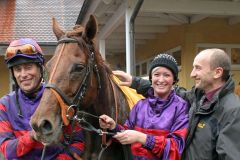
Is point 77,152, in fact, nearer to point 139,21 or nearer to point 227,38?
point 139,21

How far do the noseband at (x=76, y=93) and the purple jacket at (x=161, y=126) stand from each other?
0.45 m

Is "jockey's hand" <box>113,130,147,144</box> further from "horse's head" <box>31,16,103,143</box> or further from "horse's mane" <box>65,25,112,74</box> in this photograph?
"horse's mane" <box>65,25,112,74</box>

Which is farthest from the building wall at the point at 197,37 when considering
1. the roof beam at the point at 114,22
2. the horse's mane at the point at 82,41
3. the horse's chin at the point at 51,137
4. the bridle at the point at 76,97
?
the horse's chin at the point at 51,137

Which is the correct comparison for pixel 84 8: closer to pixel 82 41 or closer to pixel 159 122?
pixel 82 41

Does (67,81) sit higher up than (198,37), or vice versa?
(198,37)

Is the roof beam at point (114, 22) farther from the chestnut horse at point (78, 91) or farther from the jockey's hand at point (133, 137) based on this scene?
the jockey's hand at point (133, 137)

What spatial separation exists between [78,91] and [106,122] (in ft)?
1.18

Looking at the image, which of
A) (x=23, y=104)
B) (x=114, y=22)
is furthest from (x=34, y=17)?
(x=23, y=104)

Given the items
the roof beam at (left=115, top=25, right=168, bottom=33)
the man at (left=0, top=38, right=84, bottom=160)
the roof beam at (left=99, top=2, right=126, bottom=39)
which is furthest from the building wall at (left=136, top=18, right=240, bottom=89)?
the man at (left=0, top=38, right=84, bottom=160)

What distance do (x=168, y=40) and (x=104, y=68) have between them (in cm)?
682

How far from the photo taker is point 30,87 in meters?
3.23

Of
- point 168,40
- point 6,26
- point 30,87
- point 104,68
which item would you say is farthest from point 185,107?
point 6,26

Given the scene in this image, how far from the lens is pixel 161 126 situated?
308 cm

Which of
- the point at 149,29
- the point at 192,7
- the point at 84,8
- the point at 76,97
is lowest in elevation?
the point at 76,97
